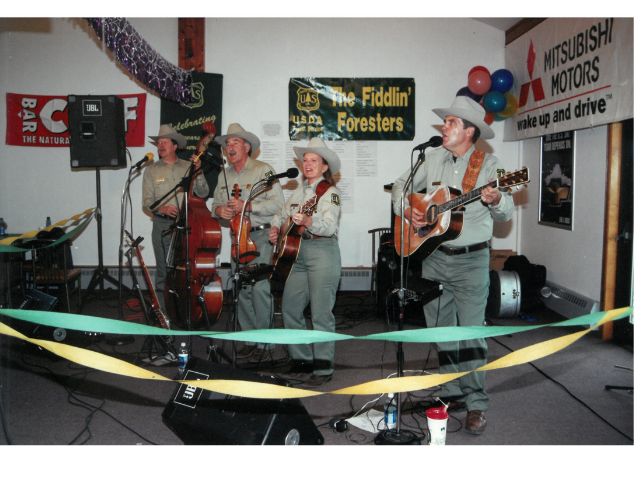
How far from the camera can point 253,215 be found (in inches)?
168

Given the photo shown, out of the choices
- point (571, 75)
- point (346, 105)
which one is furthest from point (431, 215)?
point (346, 105)

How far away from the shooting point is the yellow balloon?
5.98m

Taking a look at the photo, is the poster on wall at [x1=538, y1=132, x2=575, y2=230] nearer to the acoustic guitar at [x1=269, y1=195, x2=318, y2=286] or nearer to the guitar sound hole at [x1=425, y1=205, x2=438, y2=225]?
the guitar sound hole at [x1=425, y1=205, x2=438, y2=225]

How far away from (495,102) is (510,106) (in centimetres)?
22

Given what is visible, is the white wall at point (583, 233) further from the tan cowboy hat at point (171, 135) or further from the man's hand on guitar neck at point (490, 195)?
the tan cowboy hat at point (171, 135)

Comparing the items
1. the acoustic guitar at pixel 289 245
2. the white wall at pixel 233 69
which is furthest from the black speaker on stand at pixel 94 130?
the acoustic guitar at pixel 289 245

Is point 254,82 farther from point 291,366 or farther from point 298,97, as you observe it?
point 291,366

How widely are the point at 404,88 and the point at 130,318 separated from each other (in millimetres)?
4232

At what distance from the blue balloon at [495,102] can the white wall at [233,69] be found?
2.40 ft

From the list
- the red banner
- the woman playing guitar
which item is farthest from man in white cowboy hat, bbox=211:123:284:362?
the red banner

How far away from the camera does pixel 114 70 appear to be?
21.3 ft

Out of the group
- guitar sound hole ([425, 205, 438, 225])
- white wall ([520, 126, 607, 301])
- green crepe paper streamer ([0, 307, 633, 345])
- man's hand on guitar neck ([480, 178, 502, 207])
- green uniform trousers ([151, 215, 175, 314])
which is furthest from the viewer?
green uniform trousers ([151, 215, 175, 314])

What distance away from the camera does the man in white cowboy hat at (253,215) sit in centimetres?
419

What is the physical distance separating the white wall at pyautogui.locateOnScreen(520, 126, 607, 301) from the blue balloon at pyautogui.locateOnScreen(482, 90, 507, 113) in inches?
25.9
